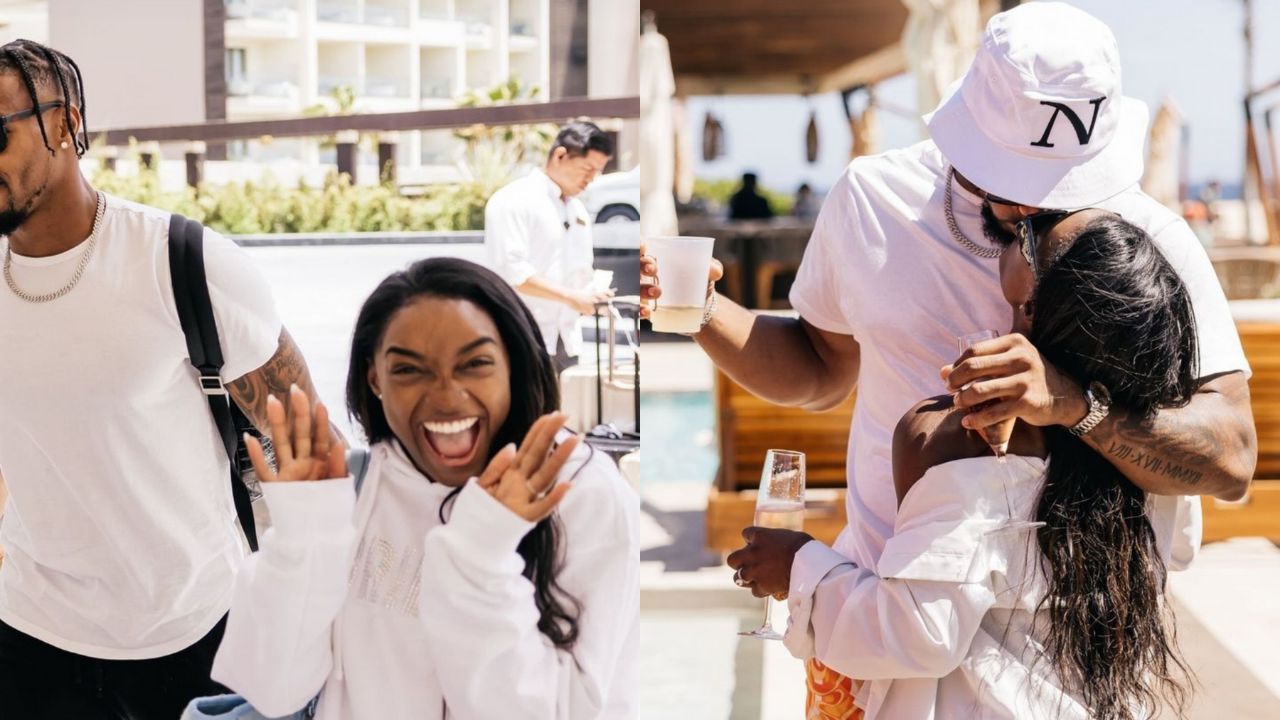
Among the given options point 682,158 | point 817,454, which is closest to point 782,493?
point 817,454

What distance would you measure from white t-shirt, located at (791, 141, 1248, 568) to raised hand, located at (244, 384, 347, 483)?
779mm

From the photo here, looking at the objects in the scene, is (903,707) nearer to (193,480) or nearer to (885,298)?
(885,298)

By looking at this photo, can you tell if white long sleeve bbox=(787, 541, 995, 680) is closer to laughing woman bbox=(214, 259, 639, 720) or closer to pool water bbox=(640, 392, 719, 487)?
laughing woman bbox=(214, 259, 639, 720)

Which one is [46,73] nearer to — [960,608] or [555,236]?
[555,236]

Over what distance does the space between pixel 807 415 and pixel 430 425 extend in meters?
3.96

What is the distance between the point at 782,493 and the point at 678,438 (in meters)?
7.54

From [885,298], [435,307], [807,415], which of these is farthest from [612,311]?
[807,415]

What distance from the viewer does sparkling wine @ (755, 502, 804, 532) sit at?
181 centimetres

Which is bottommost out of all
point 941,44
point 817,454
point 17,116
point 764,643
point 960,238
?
point 764,643

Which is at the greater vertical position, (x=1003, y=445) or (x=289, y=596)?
(x=1003, y=445)

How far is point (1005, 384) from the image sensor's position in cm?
137

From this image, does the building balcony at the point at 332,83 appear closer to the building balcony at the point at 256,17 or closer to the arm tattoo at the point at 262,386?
the building balcony at the point at 256,17

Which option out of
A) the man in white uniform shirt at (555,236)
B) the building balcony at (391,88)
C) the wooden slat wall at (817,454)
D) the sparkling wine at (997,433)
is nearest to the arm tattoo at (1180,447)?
the sparkling wine at (997,433)

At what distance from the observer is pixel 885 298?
1805 mm
